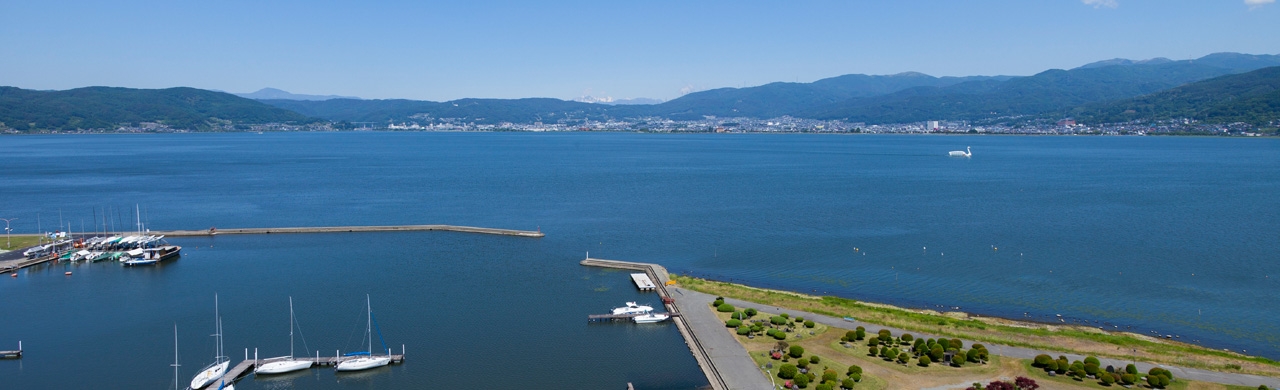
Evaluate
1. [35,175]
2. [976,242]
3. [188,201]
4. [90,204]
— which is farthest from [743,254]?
[35,175]

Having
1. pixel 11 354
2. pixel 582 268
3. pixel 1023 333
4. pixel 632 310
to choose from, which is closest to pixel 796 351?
pixel 632 310

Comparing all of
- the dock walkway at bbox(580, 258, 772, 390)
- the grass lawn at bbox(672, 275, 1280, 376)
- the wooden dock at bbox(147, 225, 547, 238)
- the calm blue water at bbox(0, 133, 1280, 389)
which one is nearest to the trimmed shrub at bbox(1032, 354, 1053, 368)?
the grass lawn at bbox(672, 275, 1280, 376)

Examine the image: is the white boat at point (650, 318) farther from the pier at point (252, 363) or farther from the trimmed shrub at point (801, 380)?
the pier at point (252, 363)

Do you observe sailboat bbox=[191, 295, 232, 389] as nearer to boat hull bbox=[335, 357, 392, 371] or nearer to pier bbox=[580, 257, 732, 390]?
boat hull bbox=[335, 357, 392, 371]

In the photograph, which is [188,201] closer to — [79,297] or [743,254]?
[79,297]

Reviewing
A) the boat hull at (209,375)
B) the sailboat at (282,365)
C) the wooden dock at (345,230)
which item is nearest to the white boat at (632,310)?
the sailboat at (282,365)

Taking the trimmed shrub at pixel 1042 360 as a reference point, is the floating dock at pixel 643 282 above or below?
below

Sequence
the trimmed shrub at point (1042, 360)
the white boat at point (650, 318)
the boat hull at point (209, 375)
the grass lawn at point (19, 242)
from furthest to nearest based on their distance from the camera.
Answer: the grass lawn at point (19, 242) → the white boat at point (650, 318) → the boat hull at point (209, 375) → the trimmed shrub at point (1042, 360)

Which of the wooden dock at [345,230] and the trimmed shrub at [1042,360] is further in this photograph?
the wooden dock at [345,230]
